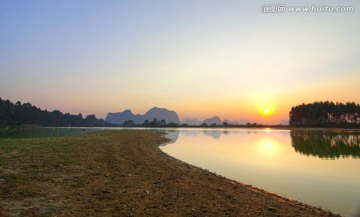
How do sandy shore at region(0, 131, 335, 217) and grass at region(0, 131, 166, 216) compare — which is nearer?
grass at region(0, 131, 166, 216)

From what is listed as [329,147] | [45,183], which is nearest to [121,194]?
[45,183]

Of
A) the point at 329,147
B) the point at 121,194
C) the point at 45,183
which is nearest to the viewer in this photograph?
the point at 121,194

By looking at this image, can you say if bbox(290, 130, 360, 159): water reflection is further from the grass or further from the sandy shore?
the grass

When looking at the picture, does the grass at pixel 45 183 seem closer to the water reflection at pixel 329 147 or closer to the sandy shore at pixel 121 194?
the sandy shore at pixel 121 194

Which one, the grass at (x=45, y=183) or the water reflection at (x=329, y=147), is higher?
the grass at (x=45, y=183)

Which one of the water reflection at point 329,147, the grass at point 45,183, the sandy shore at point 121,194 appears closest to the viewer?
the grass at point 45,183

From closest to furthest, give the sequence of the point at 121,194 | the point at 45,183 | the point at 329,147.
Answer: the point at 121,194 < the point at 45,183 < the point at 329,147

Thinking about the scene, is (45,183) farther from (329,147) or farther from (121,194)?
(329,147)

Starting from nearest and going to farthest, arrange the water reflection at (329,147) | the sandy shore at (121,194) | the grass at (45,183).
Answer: the grass at (45,183) < the sandy shore at (121,194) < the water reflection at (329,147)

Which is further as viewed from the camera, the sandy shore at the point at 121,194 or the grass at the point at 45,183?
the sandy shore at the point at 121,194

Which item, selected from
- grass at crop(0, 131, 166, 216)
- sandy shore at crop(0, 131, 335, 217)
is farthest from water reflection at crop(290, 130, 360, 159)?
grass at crop(0, 131, 166, 216)

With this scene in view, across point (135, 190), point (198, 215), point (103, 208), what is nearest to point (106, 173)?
point (135, 190)

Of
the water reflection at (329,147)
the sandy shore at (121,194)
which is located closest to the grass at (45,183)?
the sandy shore at (121,194)

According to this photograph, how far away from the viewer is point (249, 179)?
87.6 ft
